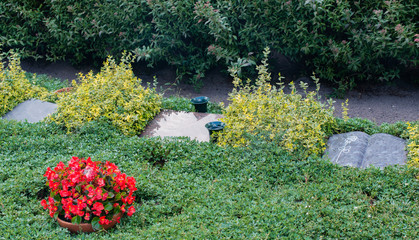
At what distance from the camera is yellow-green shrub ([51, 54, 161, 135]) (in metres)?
4.94

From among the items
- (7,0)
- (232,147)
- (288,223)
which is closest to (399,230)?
(288,223)

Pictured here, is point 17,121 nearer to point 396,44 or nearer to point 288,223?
point 288,223

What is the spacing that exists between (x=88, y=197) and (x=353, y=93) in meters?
4.74

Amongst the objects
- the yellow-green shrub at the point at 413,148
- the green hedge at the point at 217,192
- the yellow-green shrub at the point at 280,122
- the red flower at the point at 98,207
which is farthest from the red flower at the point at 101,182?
the yellow-green shrub at the point at 413,148

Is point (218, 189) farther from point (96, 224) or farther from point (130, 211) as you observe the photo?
point (96, 224)

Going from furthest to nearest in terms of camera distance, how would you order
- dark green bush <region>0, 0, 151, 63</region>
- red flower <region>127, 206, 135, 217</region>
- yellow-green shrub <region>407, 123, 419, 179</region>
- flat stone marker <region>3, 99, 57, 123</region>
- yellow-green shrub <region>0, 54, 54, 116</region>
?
dark green bush <region>0, 0, 151, 63</region>
yellow-green shrub <region>0, 54, 54, 116</region>
flat stone marker <region>3, 99, 57, 123</region>
yellow-green shrub <region>407, 123, 419, 179</region>
red flower <region>127, 206, 135, 217</region>

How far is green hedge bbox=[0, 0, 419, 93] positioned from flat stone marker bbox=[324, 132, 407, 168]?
71.3 inches

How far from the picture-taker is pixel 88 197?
3217 millimetres

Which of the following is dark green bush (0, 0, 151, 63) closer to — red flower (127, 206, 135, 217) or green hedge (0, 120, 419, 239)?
green hedge (0, 120, 419, 239)

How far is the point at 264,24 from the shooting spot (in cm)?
649

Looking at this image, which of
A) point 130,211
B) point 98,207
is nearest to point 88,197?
point 98,207

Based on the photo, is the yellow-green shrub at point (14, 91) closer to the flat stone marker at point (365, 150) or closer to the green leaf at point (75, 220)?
the green leaf at point (75, 220)

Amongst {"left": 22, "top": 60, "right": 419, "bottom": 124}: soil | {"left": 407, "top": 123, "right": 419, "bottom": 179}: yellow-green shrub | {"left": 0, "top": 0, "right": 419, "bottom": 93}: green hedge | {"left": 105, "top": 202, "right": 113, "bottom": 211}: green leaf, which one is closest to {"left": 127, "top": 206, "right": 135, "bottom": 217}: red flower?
{"left": 105, "top": 202, "right": 113, "bottom": 211}: green leaf

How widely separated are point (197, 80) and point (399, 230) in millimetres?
4690
